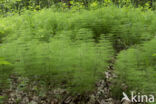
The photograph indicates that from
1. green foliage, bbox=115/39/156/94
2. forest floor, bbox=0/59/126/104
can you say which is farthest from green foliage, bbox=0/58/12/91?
green foliage, bbox=115/39/156/94

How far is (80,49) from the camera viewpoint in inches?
78.4

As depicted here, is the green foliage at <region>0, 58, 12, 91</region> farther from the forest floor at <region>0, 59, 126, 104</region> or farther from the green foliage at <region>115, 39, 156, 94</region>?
the green foliage at <region>115, 39, 156, 94</region>

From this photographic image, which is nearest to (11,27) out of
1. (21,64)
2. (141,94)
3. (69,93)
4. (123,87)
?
(21,64)

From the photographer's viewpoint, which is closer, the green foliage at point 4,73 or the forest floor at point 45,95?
the green foliage at point 4,73

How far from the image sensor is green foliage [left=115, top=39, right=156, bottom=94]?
70.8 inches

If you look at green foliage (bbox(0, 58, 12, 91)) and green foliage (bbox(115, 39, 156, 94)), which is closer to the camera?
green foliage (bbox(115, 39, 156, 94))

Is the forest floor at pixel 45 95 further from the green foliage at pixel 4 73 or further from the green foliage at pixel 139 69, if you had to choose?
the green foliage at pixel 139 69

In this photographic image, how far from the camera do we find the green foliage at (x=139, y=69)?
1798 millimetres

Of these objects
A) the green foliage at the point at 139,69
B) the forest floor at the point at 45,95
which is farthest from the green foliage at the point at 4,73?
the green foliage at the point at 139,69

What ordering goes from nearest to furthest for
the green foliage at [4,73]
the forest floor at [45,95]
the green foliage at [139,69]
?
the green foliage at [139,69], the green foliage at [4,73], the forest floor at [45,95]

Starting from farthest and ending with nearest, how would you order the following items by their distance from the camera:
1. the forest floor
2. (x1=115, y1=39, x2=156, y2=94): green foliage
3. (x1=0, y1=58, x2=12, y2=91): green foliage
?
the forest floor
(x1=0, y1=58, x2=12, y2=91): green foliage
(x1=115, y1=39, x2=156, y2=94): green foliage

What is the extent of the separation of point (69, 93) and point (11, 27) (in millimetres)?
1948

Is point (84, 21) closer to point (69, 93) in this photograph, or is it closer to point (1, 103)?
point (69, 93)

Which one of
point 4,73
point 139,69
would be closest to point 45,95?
point 4,73
